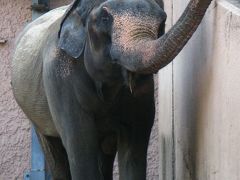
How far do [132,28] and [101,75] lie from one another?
0.40 meters

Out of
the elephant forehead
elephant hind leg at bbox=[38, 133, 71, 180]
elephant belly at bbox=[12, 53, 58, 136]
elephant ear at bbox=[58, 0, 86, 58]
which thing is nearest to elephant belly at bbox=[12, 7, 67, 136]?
elephant belly at bbox=[12, 53, 58, 136]

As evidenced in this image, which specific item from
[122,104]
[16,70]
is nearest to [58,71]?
[122,104]

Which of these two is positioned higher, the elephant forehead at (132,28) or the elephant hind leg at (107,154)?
the elephant forehead at (132,28)

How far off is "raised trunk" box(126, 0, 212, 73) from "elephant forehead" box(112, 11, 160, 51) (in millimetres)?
86

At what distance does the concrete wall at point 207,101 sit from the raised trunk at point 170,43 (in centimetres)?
12

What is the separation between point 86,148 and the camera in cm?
323

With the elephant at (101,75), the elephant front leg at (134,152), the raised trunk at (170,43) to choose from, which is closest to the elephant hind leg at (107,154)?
the elephant at (101,75)

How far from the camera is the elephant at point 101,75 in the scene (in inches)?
98.3

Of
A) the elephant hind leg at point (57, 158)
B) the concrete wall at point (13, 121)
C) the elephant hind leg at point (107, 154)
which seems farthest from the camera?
the concrete wall at point (13, 121)

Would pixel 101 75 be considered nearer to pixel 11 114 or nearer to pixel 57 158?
pixel 57 158

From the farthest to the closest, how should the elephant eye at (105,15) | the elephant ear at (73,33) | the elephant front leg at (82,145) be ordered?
the elephant front leg at (82,145), the elephant ear at (73,33), the elephant eye at (105,15)

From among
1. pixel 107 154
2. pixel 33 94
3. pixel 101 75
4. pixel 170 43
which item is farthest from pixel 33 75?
pixel 170 43

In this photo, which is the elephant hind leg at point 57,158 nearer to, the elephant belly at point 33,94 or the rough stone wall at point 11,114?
the elephant belly at point 33,94

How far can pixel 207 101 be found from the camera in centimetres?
274
